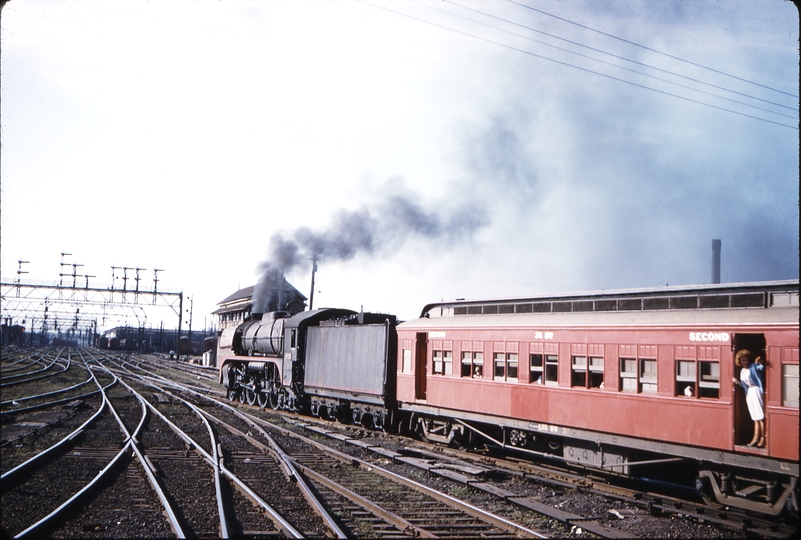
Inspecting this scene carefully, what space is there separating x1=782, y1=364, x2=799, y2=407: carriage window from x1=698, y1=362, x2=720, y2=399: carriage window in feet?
3.30

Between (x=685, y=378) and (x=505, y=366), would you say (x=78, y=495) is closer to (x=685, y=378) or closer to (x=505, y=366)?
(x=505, y=366)

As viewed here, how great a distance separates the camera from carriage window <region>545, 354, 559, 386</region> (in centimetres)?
1268

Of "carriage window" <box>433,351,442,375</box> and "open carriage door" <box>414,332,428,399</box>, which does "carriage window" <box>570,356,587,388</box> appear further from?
"open carriage door" <box>414,332,428,399</box>

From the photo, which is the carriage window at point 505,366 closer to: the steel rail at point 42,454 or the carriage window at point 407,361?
the carriage window at point 407,361

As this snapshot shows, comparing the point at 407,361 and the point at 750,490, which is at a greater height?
the point at 407,361

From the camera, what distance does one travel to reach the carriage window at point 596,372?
1175cm

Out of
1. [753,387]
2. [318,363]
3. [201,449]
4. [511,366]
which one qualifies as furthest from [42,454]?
[753,387]

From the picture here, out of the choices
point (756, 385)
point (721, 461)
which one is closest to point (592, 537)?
point (721, 461)

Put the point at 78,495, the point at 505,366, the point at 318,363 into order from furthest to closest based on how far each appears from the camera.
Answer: the point at 318,363 → the point at 505,366 → the point at 78,495

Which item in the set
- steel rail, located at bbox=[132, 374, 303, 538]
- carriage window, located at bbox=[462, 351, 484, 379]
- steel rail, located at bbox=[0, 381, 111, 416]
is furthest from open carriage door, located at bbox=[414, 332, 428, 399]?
steel rail, located at bbox=[0, 381, 111, 416]

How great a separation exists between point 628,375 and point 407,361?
7028 mm

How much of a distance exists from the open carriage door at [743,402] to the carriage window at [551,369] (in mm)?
3614

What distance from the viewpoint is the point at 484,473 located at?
39.4 ft

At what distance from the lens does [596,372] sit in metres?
11.9
